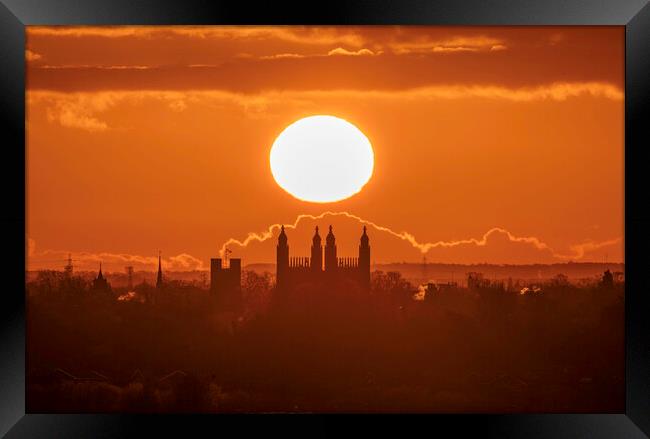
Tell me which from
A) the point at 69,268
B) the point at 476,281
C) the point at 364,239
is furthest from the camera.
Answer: the point at 476,281

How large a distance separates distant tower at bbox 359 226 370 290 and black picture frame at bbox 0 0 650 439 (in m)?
1.53

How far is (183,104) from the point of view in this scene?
26.5 feet

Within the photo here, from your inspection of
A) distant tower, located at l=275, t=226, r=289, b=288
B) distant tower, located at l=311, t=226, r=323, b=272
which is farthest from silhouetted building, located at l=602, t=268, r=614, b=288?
distant tower, located at l=275, t=226, r=289, b=288

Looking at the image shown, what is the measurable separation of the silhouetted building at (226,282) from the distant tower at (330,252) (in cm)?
90

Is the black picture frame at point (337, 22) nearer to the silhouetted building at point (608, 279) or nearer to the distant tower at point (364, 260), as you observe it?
the silhouetted building at point (608, 279)

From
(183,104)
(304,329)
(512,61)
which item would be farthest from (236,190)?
(512,61)

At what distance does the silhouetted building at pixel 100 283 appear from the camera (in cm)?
783

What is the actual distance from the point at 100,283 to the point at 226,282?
1236 mm

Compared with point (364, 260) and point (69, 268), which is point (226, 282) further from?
point (69, 268)

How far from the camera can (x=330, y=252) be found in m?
8.04

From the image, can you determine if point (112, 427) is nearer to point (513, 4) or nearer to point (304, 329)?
point (304, 329)

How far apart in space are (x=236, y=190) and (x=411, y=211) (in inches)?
69.0

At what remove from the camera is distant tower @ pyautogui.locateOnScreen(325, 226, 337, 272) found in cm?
759

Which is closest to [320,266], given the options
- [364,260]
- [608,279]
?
[364,260]
